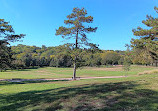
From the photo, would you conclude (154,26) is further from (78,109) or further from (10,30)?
(10,30)

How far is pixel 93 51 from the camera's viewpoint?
675 inches

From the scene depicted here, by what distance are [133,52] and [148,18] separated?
4565 millimetres

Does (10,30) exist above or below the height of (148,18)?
below

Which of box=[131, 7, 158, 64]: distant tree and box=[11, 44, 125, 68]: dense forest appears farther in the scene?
box=[11, 44, 125, 68]: dense forest

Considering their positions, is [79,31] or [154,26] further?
[79,31]

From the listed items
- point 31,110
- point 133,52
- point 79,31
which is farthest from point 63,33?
point 31,110

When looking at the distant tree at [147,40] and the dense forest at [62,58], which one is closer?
the distant tree at [147,40]

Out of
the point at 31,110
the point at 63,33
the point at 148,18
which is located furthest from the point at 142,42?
the point at 31,110

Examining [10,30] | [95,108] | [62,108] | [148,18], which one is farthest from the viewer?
[10,30]

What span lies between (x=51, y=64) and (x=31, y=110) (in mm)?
112962

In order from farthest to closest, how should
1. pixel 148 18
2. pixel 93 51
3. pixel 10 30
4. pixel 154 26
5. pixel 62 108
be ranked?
1. pixel 93 51
2. pixel 10 30
3. pixel 148 18
4. pixel 154 26
5. pixel 62 108

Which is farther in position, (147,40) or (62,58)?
(62,58)

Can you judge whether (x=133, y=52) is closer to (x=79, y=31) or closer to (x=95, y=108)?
(x=79, y=31)

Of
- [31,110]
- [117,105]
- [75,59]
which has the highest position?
[75,59]
